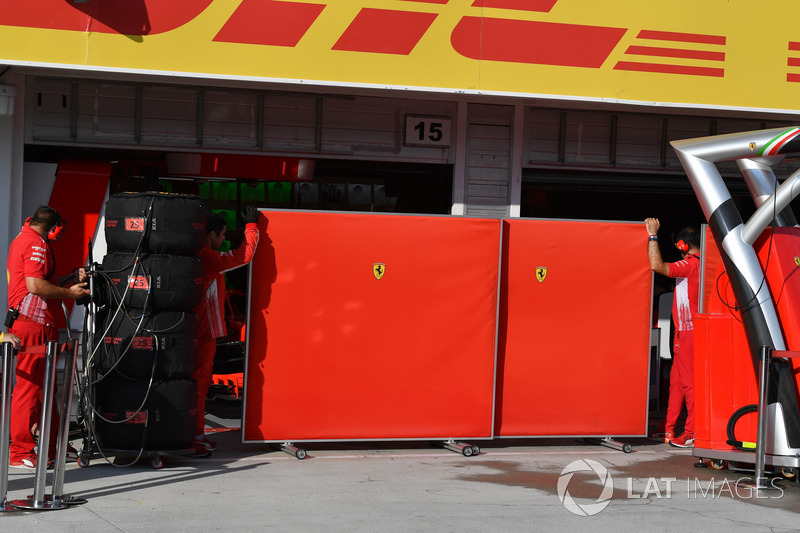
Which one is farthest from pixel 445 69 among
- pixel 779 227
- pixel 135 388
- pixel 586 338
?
pixel 135 388

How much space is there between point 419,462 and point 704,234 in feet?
10.4

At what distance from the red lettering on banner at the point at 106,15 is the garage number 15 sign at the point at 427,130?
273cm

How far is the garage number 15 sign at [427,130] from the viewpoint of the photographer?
11109 mm

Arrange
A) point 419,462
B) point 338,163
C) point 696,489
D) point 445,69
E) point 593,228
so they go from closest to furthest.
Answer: point 696,489, point 419,462, point 593,228, point 445,69, point 338,163

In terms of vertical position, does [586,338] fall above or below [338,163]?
below

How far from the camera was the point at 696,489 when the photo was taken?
7598mm

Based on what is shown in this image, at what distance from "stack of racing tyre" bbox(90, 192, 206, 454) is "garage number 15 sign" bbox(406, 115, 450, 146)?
151 inches

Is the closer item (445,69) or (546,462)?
(546,462)

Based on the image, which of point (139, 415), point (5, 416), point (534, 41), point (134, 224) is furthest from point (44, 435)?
point (534, 41)

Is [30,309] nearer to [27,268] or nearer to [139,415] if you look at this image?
[27,268]

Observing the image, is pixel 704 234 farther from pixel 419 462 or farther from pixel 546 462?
pixel 419 462

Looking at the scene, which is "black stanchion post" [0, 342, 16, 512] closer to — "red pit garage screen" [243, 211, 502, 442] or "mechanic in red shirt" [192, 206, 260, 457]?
"mechanic in red shirt" [192, 206, 260, 457]

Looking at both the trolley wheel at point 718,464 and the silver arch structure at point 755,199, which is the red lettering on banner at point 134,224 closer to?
the silver arch structure at point 755,199

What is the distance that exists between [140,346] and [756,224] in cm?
496
